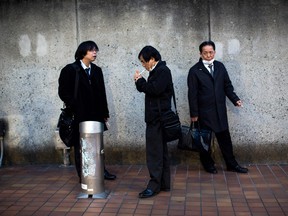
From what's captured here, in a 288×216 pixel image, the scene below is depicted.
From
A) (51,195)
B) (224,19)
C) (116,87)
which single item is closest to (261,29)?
(224,19)

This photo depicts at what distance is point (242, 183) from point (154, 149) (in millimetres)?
1427

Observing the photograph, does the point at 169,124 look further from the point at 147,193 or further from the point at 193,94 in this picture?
the point at 193,94

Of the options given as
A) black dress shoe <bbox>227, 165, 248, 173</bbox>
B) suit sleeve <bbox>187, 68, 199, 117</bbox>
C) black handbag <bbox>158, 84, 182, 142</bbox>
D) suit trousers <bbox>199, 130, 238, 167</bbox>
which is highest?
suit sleeve <bbox>187, 68, 199, 117</bbox>

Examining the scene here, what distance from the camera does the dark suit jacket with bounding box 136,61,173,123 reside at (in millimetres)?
5500

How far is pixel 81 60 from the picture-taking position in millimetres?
6488

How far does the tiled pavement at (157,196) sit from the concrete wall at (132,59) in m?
0.52

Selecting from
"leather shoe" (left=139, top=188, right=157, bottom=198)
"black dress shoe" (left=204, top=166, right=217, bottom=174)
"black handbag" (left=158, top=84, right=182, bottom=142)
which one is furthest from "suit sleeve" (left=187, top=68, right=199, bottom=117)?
"leather shoe" (left=139, top=188, right=157, bottom=198)

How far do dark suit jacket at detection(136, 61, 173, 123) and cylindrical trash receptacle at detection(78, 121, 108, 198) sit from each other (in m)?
0.68

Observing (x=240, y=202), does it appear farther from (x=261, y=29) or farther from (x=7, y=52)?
(x=7, y=52)

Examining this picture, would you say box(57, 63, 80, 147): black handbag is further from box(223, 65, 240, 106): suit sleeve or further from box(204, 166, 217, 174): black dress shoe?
box(223, 65, 240, 106): suit sleeve

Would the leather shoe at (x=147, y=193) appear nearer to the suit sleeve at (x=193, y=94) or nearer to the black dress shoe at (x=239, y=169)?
the suit sleeve at (x=193, y=94)

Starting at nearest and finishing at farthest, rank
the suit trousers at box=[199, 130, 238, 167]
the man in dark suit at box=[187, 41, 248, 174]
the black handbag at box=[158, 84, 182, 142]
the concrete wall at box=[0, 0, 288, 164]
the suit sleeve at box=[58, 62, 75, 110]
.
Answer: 1. the black handbag at box=[158, 84, 182, 142]
2. the suit sleeve at box=[58, 62, 75, 110]
3. the man in dark suit at box=[187, 41, 248, 174]
4. the suit trousers at box=[199, 130, 238, 167]
5. the concrete wall at box=[0, 0, 288, 164]

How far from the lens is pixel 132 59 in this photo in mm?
7480

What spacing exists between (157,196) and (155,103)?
45.6 inches
